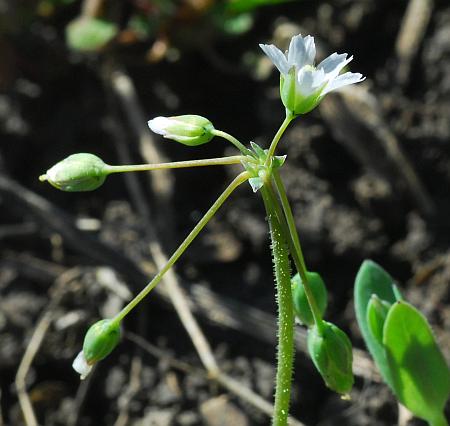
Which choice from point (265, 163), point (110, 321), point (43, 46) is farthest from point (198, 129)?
point (43, 46)

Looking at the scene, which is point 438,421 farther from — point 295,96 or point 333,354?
point 295,96

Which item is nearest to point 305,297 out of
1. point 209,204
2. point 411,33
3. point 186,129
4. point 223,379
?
point 186,129

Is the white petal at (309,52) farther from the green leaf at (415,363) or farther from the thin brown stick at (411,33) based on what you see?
the thin brown stick at (411,33)

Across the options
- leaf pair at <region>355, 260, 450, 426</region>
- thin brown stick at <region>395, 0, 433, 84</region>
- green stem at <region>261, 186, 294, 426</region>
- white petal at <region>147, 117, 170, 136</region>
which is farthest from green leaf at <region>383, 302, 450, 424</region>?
thin brown stick at <region>395, 0, 433, 84</region>

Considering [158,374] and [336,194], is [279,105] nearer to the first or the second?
[336,194]

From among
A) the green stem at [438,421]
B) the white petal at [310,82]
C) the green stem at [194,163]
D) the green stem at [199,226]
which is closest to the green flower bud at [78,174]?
the green stem at [194,163]

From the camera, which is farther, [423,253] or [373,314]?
[423,253]

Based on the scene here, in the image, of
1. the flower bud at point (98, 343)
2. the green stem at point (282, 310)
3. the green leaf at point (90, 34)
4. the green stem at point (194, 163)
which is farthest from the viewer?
the green leaf at point (90, 34)
